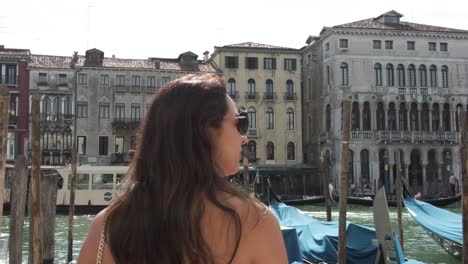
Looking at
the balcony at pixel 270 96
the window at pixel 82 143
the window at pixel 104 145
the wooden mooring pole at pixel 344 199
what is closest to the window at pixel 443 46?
the balcony at pixel 270 96

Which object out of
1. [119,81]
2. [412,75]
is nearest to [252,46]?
[119,81]

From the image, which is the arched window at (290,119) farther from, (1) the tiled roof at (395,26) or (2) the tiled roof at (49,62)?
(2) the tiled roof at (49,62)

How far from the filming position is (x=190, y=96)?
38.5 inches

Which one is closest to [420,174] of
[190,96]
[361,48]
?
[361,48]

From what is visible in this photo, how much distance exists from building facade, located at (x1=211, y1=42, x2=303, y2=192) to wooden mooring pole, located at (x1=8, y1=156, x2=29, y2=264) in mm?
20127

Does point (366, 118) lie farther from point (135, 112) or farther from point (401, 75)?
point (135, 112)

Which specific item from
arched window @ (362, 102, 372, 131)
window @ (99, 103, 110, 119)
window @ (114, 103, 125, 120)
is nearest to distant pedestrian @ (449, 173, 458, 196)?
arched window @ (362, 102, 372, 131)

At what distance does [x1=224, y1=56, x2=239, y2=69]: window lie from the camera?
2594cm

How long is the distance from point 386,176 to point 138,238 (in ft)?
80.6

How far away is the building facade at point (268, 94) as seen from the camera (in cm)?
2603

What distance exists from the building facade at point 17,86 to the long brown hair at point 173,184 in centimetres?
2364

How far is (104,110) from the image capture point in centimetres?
2442

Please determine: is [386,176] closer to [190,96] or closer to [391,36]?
[391,36]

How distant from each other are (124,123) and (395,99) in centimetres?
1158
